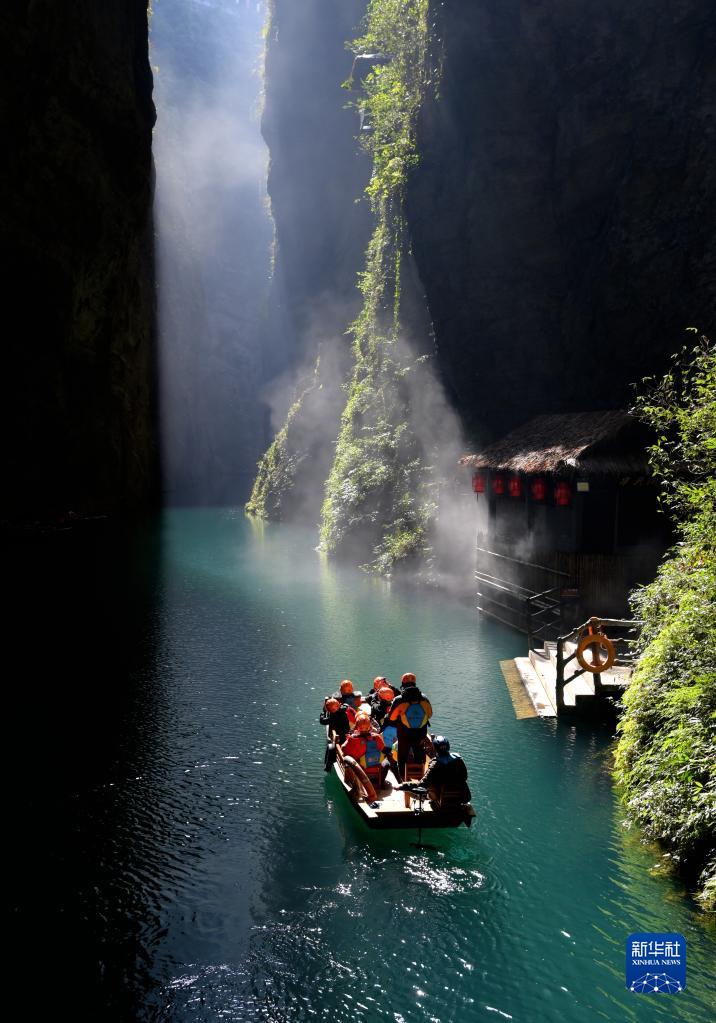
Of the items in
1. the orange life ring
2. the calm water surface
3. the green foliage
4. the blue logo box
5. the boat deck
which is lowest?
the calm water surface

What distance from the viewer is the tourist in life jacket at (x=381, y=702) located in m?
14.4

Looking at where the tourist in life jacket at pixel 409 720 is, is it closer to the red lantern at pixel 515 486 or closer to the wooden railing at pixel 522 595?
the wooden railing at pixel 522 595

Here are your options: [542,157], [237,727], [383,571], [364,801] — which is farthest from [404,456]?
[364,801]

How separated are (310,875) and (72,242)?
44523 millimetres

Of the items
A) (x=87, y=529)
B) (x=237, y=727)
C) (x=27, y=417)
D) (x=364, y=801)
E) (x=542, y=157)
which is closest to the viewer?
(x=364, y=801)

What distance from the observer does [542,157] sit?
31750mm

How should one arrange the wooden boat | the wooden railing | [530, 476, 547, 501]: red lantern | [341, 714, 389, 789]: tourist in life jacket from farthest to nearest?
[530, 476, 547, 501]: red lantern, the wooden railing, [341, 714, 389, 789]: tourist in life jacket, the wooden boat

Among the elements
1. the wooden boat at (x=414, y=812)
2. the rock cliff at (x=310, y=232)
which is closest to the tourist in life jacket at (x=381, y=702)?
the wooden boat at (x=414, y=812)

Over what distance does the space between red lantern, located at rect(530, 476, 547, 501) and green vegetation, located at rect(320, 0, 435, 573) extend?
11.4m

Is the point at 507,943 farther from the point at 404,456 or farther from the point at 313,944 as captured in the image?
the point at 404,456

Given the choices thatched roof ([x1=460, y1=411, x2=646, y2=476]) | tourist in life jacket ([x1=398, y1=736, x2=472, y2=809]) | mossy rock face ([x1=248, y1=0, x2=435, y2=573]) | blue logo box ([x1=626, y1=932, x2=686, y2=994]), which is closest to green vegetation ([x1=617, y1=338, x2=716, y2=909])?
blue logo box ([x1=626, y1=932, x2=686, y2=994])

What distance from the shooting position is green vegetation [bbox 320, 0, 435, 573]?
38.1 metres

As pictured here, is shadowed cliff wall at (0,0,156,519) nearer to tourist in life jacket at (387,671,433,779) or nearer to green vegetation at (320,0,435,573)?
green vegetation at (320,0,435,573)

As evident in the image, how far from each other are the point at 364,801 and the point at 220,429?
116m
